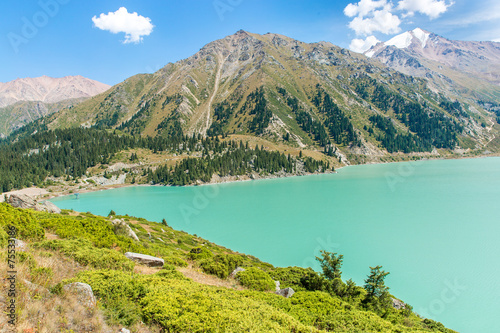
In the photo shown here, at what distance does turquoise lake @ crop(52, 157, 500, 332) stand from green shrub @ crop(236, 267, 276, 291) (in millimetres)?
15144

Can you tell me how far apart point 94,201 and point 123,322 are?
3559 inches

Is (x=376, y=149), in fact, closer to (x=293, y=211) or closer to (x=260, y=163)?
(x=260, y=163)

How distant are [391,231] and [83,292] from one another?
4397 cm

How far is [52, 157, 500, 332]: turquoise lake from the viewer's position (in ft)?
78.8

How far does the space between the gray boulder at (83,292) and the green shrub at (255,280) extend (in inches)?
405

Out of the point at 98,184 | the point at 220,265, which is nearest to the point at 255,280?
the point at 220,265

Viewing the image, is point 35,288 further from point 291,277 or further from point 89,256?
point 291,277

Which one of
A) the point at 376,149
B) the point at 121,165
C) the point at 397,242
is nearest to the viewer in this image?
the point at 397,242

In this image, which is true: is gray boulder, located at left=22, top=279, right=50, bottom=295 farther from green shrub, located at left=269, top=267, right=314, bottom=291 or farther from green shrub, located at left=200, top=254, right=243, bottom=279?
green shrub, located at left=269, top=267, right=314, bottom=291

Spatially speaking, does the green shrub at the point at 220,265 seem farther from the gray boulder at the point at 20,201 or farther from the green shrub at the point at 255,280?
the gray boulder at the point at 20,201

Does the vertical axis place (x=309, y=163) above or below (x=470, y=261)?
above

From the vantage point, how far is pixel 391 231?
40.6 m

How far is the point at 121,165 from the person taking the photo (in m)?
126

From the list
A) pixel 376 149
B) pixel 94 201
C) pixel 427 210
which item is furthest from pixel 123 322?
pixel 376 149
